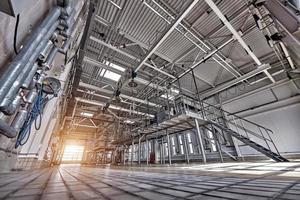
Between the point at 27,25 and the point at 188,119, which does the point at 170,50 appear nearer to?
the point at 188,119

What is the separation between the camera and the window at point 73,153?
60.0ft

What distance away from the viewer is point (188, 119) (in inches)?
217

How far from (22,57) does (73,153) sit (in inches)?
857

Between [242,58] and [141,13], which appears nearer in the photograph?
[141,13]

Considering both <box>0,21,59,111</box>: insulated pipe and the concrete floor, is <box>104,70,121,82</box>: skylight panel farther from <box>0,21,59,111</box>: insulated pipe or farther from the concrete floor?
the concrete floor

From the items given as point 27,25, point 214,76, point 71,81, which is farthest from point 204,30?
point 71,81

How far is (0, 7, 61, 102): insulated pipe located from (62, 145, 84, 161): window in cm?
2042

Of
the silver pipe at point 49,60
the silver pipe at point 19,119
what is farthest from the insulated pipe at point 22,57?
the silver pipe at point 19,119

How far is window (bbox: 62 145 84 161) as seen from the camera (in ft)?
60.0

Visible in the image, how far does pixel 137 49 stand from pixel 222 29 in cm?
345

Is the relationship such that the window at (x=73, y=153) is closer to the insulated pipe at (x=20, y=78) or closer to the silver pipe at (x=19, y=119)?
the silver pipe at (x=19, y=119)

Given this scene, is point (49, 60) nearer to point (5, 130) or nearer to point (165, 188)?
point (5, 130)

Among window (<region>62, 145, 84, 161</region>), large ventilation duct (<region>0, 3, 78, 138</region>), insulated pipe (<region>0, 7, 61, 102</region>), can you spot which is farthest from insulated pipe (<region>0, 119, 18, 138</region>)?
window (<region>62, 145, 84, 161</region>)

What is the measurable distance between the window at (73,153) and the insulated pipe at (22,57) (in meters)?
20.4
